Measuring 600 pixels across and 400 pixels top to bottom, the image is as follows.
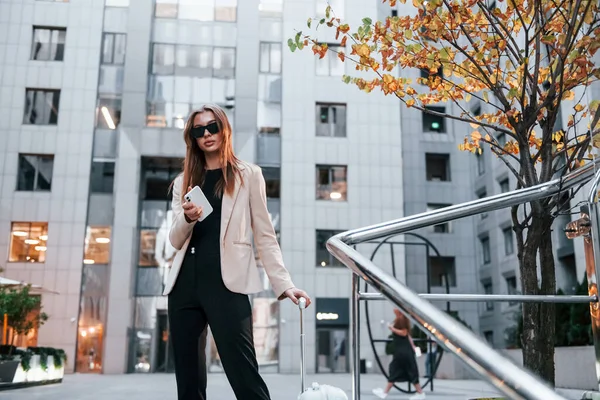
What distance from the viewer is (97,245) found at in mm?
21641

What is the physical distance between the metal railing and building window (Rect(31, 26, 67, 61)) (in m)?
23.0

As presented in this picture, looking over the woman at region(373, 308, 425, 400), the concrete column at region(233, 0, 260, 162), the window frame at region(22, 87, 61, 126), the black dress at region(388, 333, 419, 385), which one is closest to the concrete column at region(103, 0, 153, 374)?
the window frame at region(22, 87, 61, 126)

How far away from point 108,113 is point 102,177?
2344 mm

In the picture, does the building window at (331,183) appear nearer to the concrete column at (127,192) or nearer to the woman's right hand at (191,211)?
the concrete column at (127,192)

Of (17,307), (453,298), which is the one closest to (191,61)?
(17,307)

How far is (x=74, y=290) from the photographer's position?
21.0 meters

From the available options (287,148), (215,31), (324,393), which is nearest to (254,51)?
(215,31)

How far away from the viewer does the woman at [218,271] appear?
7.37ft

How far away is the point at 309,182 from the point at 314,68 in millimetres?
4430

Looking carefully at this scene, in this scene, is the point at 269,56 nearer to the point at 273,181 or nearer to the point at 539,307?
the point at 273,181

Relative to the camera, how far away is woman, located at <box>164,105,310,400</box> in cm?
225

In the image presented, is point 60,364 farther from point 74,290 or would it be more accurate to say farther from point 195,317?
point 195,317

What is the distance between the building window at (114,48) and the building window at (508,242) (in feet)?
53.8

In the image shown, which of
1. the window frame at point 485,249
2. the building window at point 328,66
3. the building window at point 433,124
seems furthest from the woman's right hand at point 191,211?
the building window at point 433,124
